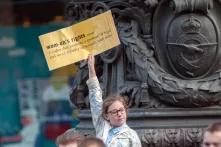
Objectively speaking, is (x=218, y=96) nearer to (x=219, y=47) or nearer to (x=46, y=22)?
(x=219, y=47)

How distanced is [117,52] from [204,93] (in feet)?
2.52

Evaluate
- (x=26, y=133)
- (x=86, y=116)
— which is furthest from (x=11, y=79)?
(x=86, y=116)

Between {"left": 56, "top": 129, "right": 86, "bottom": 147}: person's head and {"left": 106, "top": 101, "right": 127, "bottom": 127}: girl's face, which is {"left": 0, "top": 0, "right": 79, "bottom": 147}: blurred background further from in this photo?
{"left": 56, "top": 129, "right": 86, "bottom": 147}: person's head

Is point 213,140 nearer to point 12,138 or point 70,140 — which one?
point 70,140

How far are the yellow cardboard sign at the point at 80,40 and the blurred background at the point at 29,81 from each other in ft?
20.3

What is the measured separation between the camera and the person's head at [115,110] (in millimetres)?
6516

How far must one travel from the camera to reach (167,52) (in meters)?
7.29

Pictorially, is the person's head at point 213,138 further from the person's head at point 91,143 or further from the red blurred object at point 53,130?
the red blurred object at point 53,130

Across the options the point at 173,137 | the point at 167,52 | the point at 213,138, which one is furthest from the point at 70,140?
the point at 167,52

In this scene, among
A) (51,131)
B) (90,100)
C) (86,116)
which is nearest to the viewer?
(90,100)

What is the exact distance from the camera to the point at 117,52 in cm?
742

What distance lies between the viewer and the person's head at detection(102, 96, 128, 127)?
6516mm

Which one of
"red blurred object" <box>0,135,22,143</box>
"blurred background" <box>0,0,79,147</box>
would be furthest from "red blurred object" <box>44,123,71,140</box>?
"red blurred object" <box>0,135,22,143</box>

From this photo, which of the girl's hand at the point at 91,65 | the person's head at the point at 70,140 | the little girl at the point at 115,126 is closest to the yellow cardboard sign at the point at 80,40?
the girl's hand at the point at 91,65
